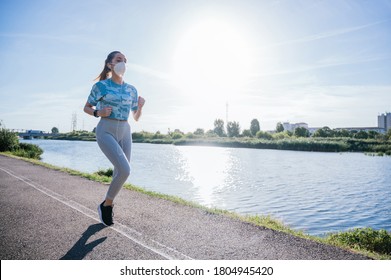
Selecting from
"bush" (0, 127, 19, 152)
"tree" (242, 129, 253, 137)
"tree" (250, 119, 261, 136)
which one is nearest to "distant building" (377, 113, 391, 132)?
"tree" (250, 119, 261, 136)

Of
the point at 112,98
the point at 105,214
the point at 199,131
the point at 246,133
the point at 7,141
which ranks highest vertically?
the point at 199,131

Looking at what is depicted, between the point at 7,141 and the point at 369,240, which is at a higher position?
the point at 7,141

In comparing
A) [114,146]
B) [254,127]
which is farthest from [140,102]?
[254,127]

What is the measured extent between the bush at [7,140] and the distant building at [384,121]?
158580 millimetres

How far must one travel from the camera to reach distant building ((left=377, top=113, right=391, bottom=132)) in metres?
153

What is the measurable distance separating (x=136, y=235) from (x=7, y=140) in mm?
32606

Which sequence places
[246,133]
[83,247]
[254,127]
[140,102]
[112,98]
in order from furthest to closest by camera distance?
[254,127] < [246,133] < [140,102] < [112,98] < [83,247]

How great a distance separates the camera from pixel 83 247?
3.93 metres

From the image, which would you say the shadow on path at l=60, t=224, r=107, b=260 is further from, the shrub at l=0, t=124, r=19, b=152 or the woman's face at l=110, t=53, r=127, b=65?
the shrub at l=0, t=124, r=19, b=152

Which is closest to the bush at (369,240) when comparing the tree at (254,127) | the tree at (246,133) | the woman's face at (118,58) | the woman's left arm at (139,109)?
the woman's left arm at (139,109)

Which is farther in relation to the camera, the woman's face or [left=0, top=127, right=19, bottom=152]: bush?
[left=0, top=127, right=19, bottom=152]: bush

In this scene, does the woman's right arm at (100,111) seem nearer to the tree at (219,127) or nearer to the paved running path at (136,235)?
the paved running path at (136,235)

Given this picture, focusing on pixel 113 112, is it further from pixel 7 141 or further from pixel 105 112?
pixel 7 141
